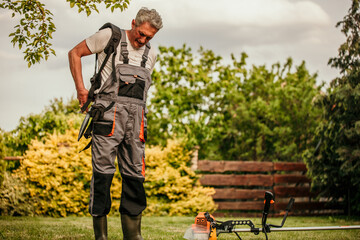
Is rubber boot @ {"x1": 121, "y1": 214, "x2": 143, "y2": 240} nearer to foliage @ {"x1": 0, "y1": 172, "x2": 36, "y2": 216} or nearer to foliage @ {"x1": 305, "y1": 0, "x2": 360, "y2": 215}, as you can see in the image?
foliage @ {"x1": 0, "y1": 172, "x2": 36, "y2": 216}

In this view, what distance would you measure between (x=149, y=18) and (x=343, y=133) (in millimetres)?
5499

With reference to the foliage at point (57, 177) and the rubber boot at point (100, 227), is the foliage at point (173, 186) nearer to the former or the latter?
the foliage at point (57, 177)

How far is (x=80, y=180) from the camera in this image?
7516mm

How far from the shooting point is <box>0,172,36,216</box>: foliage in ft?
22.4

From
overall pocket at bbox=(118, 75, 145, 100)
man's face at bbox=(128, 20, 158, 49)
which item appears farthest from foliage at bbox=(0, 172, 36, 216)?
man's face at bbox=(128, 20, 158, 49)

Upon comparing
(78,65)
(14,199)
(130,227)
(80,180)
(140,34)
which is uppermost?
(140,34)

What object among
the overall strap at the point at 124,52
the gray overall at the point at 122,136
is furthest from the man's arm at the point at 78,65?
the overall strap at the point at 124,52

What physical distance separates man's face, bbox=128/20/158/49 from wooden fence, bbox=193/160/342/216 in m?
5.54

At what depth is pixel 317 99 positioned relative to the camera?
319 inches

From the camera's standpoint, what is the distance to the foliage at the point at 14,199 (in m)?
6.81

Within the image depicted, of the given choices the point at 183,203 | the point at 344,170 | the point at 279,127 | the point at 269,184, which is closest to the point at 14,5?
the point at 183,203

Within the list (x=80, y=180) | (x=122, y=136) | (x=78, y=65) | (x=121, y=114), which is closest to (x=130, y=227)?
(x=122, y=136)

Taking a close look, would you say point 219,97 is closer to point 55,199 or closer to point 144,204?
point 55,199

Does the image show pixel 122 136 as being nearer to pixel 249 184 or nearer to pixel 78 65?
pixel 78 65
